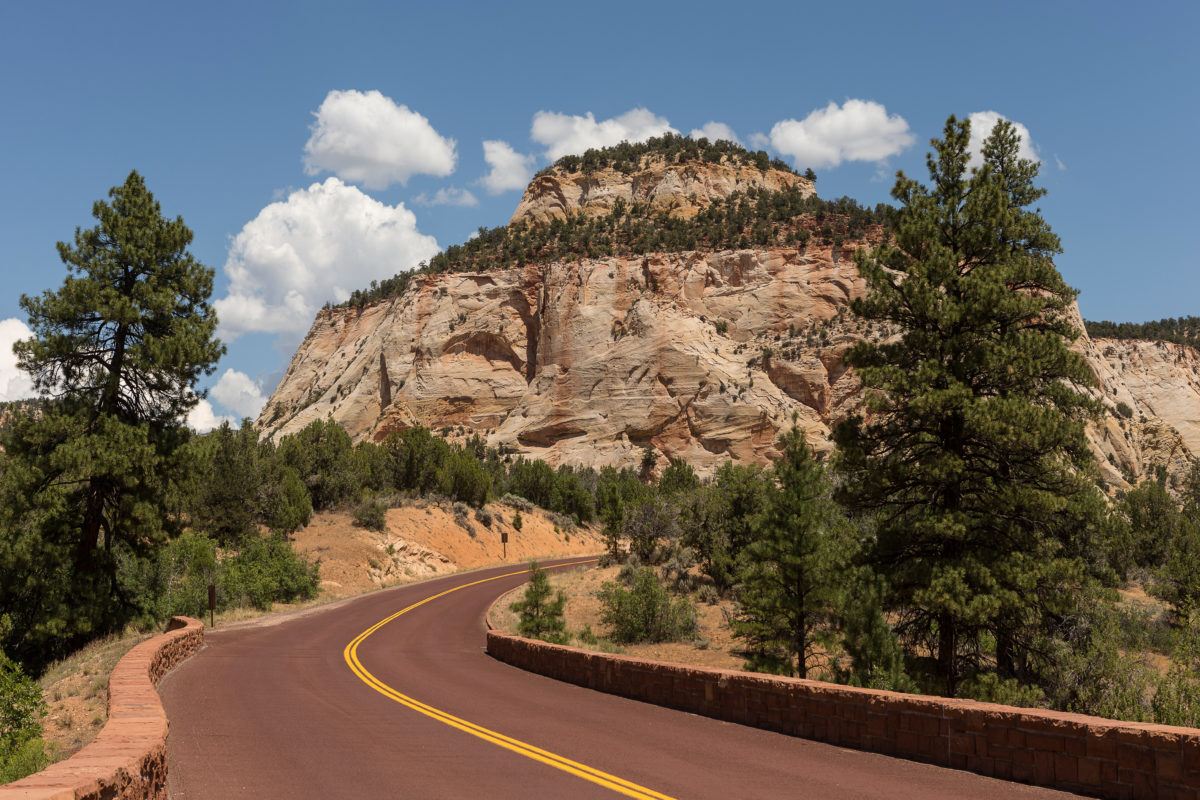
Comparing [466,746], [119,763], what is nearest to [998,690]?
[466,746]

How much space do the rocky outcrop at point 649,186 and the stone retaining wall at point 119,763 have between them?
9176 centimetres

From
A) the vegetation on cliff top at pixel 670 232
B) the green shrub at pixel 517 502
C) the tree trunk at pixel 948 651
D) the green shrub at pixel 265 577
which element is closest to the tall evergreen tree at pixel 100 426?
the green shrub at pixel 265 577

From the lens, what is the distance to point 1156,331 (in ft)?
377

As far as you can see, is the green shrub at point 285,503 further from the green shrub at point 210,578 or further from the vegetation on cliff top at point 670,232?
the vegetation on cliff top at point 670,232

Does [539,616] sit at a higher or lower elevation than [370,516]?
lower

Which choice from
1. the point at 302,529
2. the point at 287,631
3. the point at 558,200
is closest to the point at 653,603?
the point at 287,631

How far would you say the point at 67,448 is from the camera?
944 inches

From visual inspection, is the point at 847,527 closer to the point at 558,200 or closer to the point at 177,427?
the point at 177,427

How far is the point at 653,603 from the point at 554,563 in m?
26.5

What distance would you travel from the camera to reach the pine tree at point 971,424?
A: 1541 centimetres

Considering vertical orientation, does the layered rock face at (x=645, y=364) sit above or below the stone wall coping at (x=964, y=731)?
above

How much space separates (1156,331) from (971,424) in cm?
12030

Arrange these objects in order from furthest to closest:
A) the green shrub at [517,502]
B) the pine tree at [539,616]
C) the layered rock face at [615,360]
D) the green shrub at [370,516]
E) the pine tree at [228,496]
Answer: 1. the layered rock face at [615,360]
2. the green shrub at [517,502]
3. the green shrub at [370,516]
4. the pine tree at [228,496]
5. the pine tree at [539,616]

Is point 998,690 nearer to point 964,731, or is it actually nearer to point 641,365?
point 964,731
